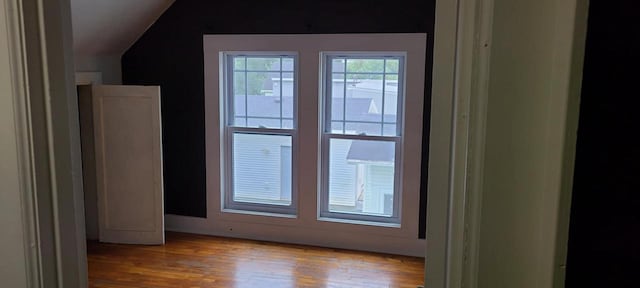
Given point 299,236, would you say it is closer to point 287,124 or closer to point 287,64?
point 287,124

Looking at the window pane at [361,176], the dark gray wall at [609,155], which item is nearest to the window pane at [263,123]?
the window pane at [361,176]

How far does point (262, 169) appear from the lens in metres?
4.60

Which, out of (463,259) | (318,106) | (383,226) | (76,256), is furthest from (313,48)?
(463,259)

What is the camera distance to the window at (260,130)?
173 inches

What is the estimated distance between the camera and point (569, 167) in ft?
1.89

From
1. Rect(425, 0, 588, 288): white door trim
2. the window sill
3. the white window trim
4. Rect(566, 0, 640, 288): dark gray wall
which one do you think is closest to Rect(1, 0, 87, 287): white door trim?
Rect(425, 0, 588, 288): white door trim

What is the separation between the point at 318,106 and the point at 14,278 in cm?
337

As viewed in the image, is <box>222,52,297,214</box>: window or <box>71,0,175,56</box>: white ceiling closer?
<box>71,0,175,56</box>: white ceiling

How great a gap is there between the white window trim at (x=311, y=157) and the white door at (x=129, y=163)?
47cm

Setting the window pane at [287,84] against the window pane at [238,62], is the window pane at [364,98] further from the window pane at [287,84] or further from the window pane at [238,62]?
the window pane at [238,62]

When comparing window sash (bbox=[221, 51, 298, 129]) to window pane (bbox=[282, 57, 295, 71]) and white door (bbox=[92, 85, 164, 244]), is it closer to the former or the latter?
window pane (bbox=[282, 57, 295, 71])

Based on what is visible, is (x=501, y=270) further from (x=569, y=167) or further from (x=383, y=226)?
(x=383, y=226)

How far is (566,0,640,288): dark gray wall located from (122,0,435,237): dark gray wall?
3.41 metres

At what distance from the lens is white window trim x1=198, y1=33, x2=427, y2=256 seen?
3.96m
